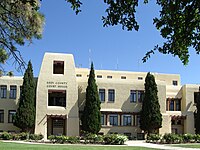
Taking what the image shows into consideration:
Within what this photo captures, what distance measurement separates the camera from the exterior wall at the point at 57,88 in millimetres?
41062

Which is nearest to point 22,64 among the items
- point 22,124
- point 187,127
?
point 22,124

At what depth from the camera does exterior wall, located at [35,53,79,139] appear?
41.1m

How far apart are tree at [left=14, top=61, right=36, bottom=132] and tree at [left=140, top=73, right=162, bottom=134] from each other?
1305 centimetres

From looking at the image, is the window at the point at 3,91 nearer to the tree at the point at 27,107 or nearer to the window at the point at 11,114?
the window at the point at 11,114

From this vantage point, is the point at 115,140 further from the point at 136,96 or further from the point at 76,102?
the point at 136,96

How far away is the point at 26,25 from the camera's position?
1071 cm

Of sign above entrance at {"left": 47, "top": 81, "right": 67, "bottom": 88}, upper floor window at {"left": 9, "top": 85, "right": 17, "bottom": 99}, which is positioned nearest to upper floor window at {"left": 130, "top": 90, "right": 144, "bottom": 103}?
sign above entrance at {"left": 47, "top": 81, "right": 67, "bottom": 88}

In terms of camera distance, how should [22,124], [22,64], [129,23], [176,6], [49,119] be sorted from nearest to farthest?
[176,6], [129,23], [22,64], [22,124], [49,119]

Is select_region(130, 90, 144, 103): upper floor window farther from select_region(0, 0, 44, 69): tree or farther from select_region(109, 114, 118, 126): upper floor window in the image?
select_region(0, 0, 44, 69): tree

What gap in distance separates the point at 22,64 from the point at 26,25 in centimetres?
122

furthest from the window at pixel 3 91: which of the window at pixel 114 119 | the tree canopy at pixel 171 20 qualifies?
the tree canopy at pixel 171 20

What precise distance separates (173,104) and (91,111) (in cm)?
1275

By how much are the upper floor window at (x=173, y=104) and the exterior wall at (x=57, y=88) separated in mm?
12877

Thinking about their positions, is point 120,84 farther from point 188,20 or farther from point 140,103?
point 188,20
